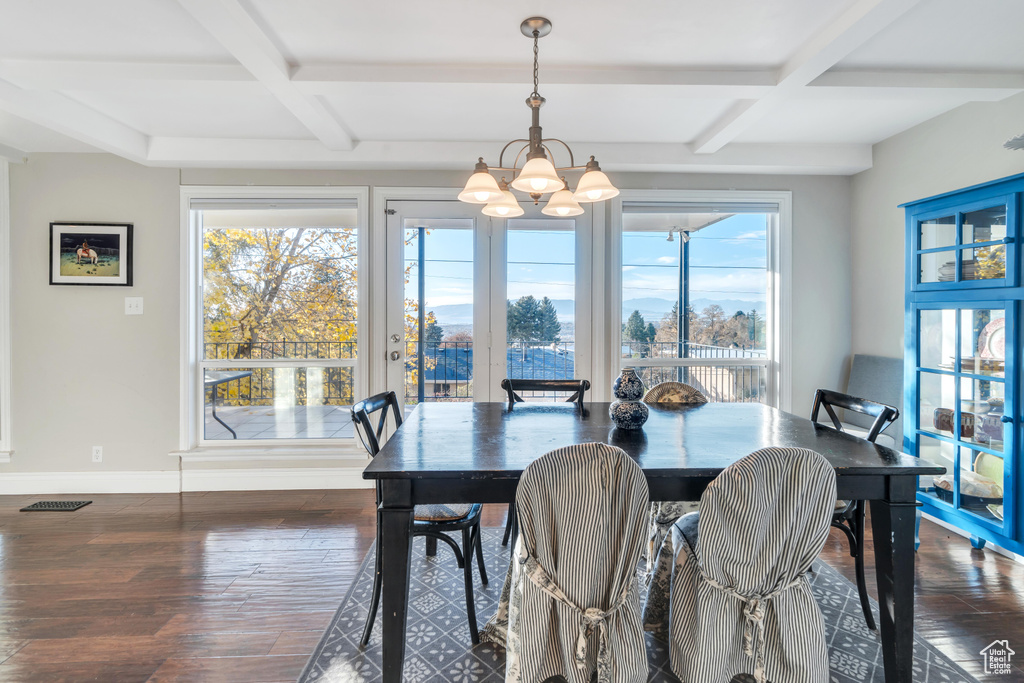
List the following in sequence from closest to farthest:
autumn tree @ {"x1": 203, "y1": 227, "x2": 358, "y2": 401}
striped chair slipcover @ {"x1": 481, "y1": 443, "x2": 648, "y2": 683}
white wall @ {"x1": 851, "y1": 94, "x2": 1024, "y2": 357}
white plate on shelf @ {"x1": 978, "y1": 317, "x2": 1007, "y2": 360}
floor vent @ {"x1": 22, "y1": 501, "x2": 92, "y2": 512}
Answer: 1. striped chair slipcover @ {"x1": 481, "y1": 443, "x2": 648, "y2": 683}
2. white plate on shelf @ {"x1": 978, "y1": 317, "x2": 1007, "y2": 360}
3. white wall @ {"x1": 851, "y1": 94, "x2": 1024, "y2": 357}
4. floor vent @ {"x1": 22, "y1": 501, "x2": 92, "y2": 512}
5. autumn tree @ {"x1": 203, "y1": 227, "x2": 358, "y2": 401}

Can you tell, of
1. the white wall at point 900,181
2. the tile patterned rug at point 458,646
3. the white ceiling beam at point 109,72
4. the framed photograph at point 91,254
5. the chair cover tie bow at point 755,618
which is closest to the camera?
the chair cover tie bow at point 755,618

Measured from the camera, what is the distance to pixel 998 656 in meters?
1.82

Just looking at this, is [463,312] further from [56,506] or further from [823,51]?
[56,506]

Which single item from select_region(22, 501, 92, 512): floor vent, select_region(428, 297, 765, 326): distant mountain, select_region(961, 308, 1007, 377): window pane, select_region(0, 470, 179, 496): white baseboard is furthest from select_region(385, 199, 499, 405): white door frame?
select_region(961, 308, 1007, 377): window pane

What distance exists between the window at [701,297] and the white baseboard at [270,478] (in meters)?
2.24

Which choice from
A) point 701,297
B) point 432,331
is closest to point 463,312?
point 432,331

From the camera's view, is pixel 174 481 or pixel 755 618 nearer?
pixel 755 618

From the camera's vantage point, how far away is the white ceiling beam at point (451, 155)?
3396 mm

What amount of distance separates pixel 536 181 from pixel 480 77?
3.03 ft

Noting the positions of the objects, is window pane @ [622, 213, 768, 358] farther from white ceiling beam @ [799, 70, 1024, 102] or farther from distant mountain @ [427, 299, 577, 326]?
white ceiling beam @ [799, 70, 1024, 102]

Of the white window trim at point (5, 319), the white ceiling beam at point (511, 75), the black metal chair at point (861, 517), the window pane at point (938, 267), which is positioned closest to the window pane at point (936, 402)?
the window pane at point (938, 267)

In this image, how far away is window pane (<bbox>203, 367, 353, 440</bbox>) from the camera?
3.78 m

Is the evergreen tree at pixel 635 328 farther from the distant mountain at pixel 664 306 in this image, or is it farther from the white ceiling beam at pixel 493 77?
the white ceiling beam at pixel 493 77

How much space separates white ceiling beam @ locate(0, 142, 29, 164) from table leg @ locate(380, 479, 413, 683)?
3794 millimetres
